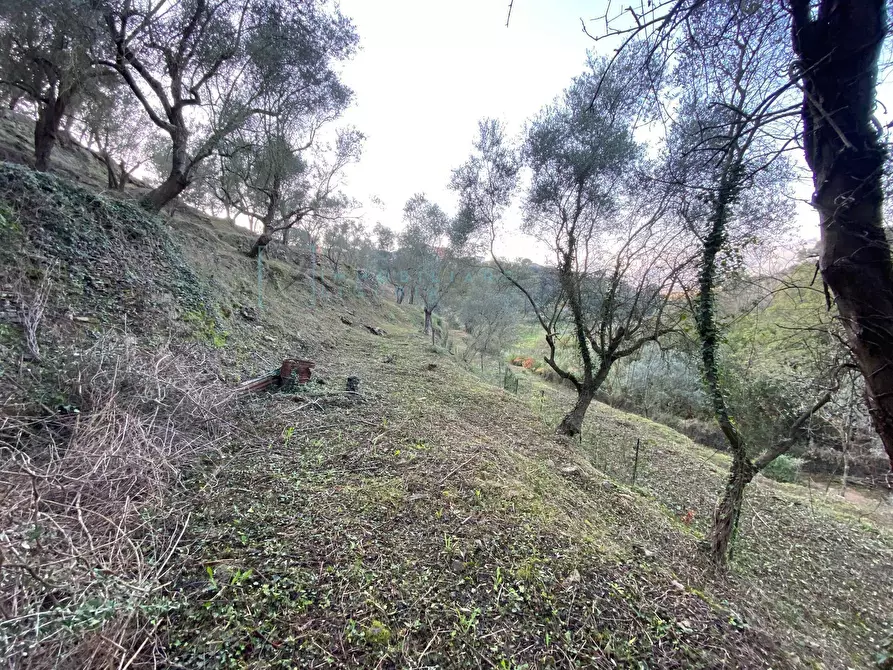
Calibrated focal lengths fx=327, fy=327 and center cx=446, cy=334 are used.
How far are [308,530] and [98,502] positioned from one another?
50.9 inches

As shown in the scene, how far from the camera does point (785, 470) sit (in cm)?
859

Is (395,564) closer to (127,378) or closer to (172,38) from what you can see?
(127,378)

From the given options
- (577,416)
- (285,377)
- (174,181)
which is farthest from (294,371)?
(174,181)

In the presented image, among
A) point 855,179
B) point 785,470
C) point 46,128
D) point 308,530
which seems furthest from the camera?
point 785,470

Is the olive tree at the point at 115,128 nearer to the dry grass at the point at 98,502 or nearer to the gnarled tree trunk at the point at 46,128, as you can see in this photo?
the gnarled tree trunk at the point at 46,128

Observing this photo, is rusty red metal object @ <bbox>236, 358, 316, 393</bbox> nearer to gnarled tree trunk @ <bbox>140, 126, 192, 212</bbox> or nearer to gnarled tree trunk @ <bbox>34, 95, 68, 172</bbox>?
gnarled tree trunk @ <bbox>140, 126, 192, 212</bbox>

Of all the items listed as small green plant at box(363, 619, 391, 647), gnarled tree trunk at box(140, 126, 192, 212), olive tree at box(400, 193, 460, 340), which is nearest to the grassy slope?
small green plant at box(363, 619, 391, 647)

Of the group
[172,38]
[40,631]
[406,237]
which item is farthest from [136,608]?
[406,237]

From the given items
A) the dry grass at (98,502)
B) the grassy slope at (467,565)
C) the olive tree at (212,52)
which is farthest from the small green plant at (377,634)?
the olive tree at (212,52)

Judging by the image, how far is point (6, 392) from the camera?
2543 mm

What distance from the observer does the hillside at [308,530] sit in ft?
5.16

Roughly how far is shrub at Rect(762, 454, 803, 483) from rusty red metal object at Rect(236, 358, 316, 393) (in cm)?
1149

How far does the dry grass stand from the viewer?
1.36m

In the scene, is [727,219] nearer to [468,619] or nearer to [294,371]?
[468,619]
